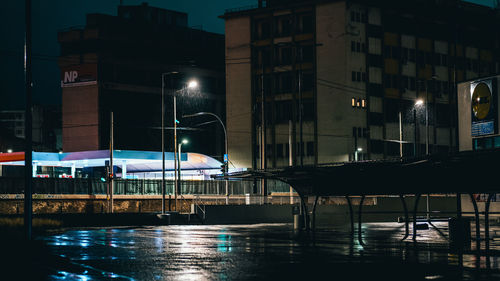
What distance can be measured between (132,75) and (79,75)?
6851 mm

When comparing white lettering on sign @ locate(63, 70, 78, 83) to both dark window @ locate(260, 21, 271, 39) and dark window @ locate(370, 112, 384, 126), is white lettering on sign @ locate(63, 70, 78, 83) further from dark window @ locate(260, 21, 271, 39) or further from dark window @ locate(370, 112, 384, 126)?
dark window @ locate(370, 112, 384, 126)

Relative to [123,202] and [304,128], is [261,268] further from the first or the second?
[304,128]

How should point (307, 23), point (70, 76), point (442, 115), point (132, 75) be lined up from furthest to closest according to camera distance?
point (442, 115) → point (132, 75) → point (70, 76) → point (307, 23)

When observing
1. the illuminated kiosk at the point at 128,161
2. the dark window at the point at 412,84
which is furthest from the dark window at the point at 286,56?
the illuminated kiosk at the point at 128,161

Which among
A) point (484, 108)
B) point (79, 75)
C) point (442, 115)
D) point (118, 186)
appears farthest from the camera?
point (442, 115)

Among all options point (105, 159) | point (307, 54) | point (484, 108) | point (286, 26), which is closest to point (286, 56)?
point (307, 54)

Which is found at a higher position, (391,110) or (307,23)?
(307,23)

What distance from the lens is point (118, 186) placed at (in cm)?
6309

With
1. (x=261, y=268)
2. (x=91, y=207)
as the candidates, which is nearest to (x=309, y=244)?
(x=261, y=268)

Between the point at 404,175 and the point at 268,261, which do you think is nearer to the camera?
the point at 268,261

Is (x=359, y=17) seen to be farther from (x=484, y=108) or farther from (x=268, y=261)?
(x=268, y=261)

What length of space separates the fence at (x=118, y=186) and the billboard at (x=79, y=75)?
3024 centimetres

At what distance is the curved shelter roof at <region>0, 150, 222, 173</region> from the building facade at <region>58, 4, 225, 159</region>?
16.4 m

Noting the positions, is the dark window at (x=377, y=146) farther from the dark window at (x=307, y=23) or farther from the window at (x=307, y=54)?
the dark window at (x=307, y=23)
